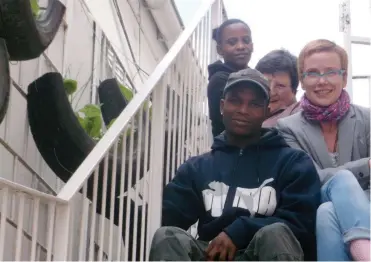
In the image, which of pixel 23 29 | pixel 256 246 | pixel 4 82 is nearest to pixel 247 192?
pixel 256 246

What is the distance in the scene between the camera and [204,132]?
4344 mm

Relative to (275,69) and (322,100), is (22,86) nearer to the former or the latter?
(275,69)

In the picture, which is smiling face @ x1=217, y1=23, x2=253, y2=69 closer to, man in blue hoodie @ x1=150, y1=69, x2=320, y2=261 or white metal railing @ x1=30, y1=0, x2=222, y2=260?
white metal railing @ x1=30, y1=0, x2=222, y2=260

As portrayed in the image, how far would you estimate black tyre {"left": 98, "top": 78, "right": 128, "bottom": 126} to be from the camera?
15.9ft

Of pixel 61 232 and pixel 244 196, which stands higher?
pixel 244 196

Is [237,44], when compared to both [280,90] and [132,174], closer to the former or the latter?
[280,90]

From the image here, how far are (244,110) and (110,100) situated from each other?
6.03 feet

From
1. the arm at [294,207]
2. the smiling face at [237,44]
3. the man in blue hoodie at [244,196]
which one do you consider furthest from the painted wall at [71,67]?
the smiling face at [237,44]

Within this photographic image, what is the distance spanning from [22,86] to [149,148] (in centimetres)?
160

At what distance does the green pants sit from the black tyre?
220 cm

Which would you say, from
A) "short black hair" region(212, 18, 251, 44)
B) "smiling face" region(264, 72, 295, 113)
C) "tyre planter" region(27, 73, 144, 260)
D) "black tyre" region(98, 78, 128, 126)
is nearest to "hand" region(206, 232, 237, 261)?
"tyre planter" region(27, 73, 144, 260)

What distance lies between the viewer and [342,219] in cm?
268

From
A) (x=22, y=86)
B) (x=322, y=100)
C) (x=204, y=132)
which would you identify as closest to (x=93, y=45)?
(x=22, y=86)

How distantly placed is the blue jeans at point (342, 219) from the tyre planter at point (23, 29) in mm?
1622
